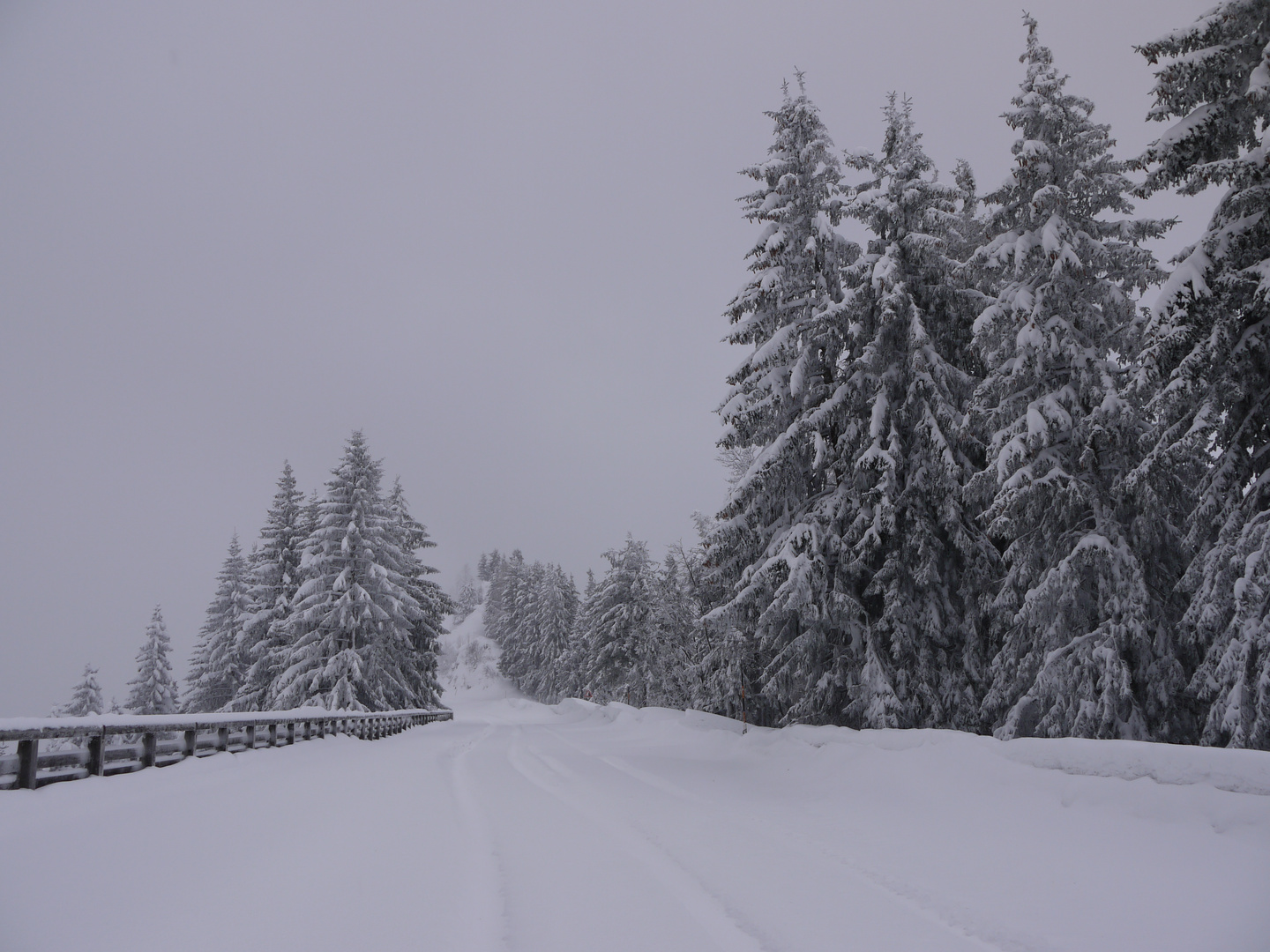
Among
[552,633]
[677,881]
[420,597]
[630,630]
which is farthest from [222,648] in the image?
[677,881]

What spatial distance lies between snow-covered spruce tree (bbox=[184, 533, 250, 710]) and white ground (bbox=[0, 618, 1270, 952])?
33128mm

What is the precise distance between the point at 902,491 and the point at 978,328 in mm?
Answer: 3805

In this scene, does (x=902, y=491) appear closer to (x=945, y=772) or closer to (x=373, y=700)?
(x=945, y=772)

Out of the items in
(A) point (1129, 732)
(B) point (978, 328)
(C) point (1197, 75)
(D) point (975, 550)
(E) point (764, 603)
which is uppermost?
(C) point (1197, 75)

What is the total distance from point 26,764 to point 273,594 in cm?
3143

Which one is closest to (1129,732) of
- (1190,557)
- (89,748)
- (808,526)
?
(1190,557)

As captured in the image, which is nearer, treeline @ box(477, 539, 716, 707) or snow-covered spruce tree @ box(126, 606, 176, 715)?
snow-covered spruce tree @ box(126, 606, 176, 715)

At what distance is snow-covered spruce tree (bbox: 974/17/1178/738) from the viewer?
503 inches

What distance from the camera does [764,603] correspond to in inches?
635

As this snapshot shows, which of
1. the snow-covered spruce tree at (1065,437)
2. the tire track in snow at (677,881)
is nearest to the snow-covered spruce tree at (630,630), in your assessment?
the snow-covered spruce tree at (1065,437)

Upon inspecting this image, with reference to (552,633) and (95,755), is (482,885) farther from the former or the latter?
(552,633)

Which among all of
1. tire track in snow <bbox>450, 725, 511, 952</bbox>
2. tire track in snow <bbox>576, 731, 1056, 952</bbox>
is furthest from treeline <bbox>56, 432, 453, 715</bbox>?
tire track in snow <bbox>576, 731, 1056, 952</bbox>

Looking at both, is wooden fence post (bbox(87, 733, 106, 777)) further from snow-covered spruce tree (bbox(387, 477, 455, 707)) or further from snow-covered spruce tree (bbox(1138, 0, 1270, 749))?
snow-covered spruce tree (bbox(387, 477, 455, 707))

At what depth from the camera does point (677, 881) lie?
5977 mm
